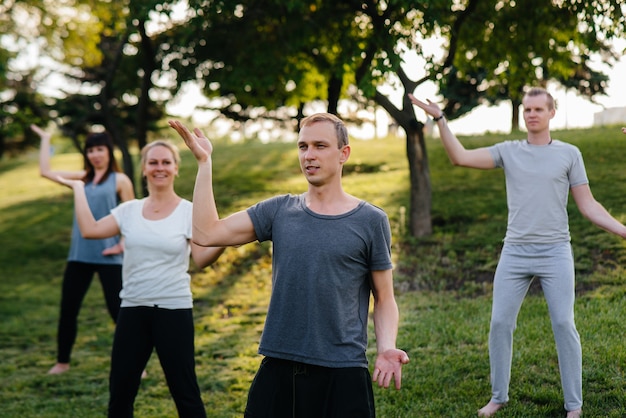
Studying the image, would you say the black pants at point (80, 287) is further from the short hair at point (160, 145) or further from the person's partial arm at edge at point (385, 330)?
the person's partial arm at edge at point (385, 330)

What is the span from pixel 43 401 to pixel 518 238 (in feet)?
15.7

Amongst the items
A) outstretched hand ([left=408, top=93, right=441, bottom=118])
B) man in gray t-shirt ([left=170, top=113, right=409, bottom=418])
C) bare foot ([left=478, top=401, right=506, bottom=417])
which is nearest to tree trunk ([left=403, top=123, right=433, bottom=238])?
bare foot ([left=478, top=401, right=506, bottom=417])

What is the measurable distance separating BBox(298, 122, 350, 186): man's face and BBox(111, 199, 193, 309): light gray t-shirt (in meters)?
2.16

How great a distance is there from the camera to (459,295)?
34.9 feet

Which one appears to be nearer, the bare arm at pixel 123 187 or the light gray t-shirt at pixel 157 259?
the light gray t-shirt at pixel 157 259

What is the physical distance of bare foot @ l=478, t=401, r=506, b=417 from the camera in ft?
19.8

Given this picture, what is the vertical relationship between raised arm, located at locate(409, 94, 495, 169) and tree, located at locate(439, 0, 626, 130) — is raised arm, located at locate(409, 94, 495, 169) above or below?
below

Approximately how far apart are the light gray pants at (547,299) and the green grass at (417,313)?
1.50 feet

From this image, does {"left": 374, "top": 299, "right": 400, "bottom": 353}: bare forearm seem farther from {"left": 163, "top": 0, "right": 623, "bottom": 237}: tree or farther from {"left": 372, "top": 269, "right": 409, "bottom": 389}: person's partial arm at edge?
{"left": 163, "top": 0, "right": 623, "bottom": 237}: tree

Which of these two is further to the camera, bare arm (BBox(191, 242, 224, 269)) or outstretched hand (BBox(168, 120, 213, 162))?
bare arm (BBox(191, 242, 224, 269))

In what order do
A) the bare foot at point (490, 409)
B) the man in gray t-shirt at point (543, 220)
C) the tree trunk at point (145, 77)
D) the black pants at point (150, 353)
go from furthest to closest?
the tree trunk at point (145, 77) < the bare foot at point (490, 409) < the man in gray t-shirt at point (543, 220) < the black pants at point (150, 353)

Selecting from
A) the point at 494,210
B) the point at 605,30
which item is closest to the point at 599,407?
the point at 605,30

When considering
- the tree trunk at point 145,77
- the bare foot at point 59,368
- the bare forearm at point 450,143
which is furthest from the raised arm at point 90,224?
the tree trunk at point 145,77

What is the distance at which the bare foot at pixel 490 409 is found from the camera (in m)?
6.04
